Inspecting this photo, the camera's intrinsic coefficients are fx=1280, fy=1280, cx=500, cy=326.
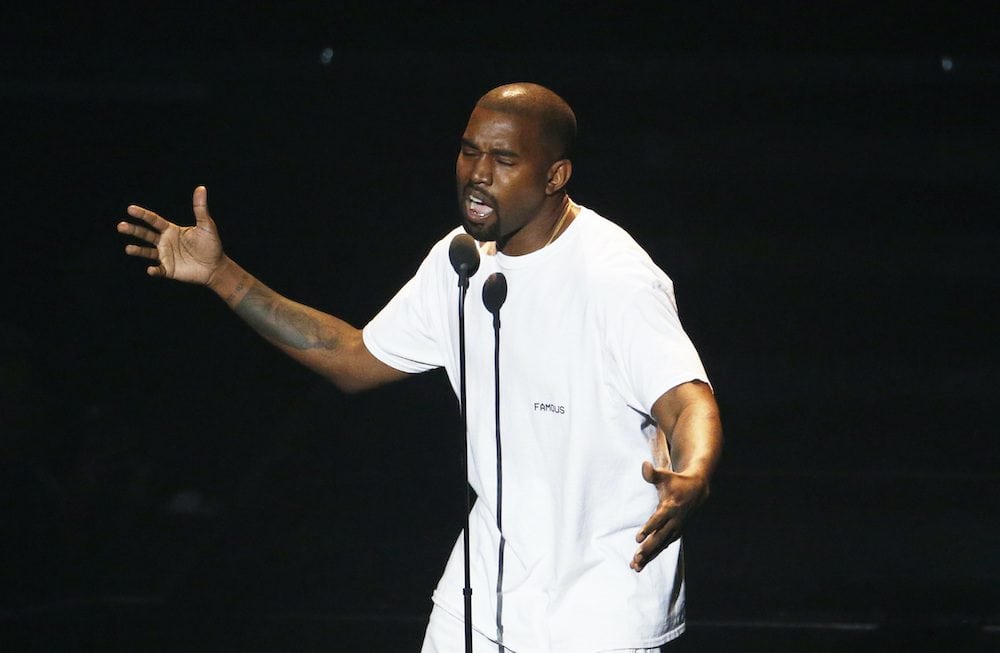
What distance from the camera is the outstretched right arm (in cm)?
246

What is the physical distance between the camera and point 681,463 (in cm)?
182

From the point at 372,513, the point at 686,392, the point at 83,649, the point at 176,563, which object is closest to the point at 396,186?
the point at 372,513

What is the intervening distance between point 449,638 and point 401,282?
2.01 m

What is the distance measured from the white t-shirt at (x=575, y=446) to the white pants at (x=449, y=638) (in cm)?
2

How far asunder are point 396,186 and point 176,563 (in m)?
1.38

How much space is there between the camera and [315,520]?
13.6 ft

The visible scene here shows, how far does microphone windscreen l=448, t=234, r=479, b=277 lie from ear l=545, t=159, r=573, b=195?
0.81 ft

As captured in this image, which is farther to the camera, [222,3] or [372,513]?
[372,513]

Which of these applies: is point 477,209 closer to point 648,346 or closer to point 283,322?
point 648,346

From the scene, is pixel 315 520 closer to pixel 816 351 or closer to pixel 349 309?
pixel 349 309

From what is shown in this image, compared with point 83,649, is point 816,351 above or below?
above

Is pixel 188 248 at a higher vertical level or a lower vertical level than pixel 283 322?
higher

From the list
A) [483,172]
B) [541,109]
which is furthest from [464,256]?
[541,109]

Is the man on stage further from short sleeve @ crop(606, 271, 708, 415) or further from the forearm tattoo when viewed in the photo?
the forearm tattoo
